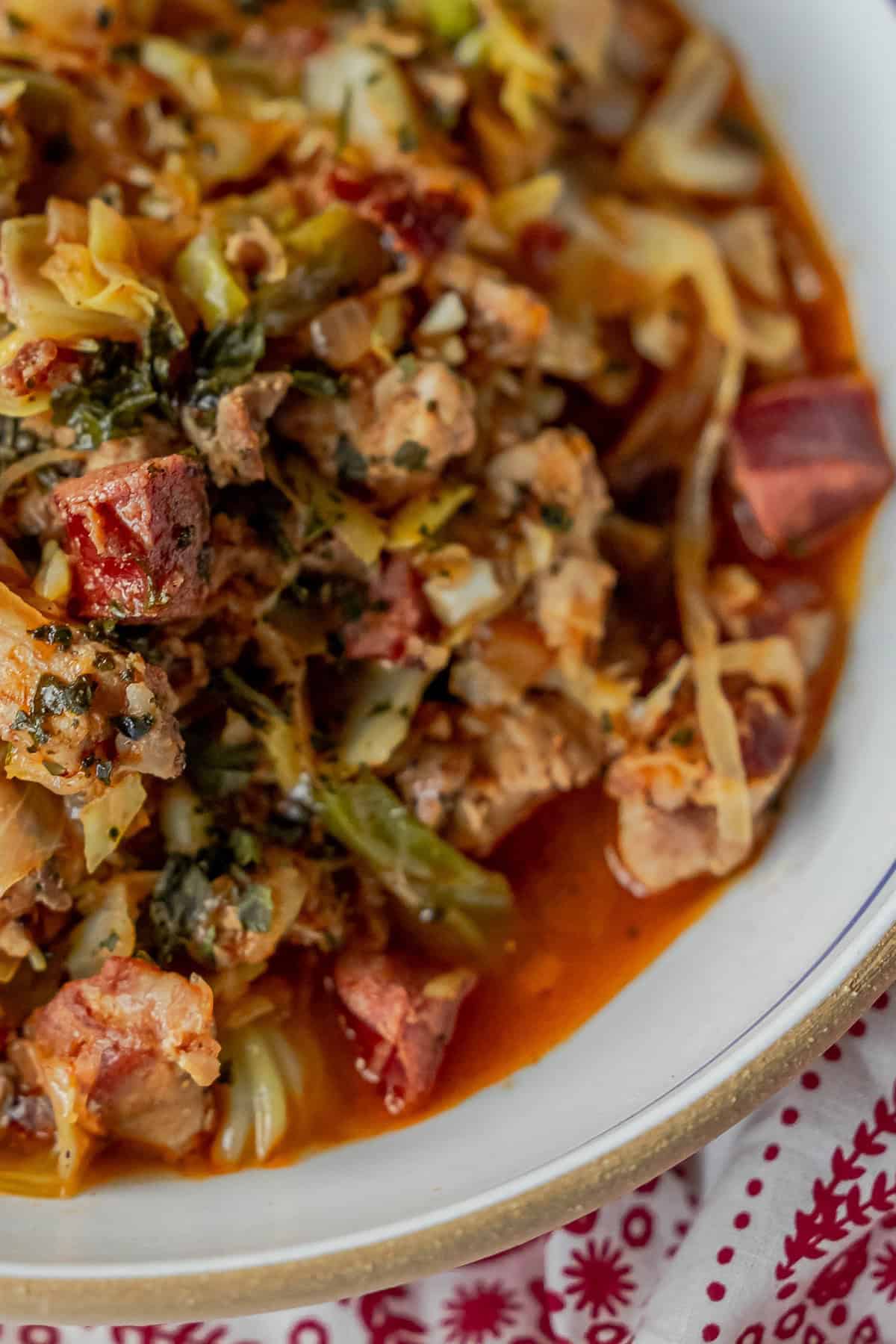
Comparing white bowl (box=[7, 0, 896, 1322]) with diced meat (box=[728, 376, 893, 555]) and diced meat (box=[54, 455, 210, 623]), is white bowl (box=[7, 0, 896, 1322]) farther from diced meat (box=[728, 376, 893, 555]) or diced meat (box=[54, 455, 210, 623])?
diced meat (box=[54, 455, 210, 623])

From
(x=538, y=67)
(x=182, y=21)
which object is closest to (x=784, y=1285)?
(x=538, y=67)

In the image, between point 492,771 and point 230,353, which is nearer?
point 230,353

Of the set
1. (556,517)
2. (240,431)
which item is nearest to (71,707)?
(240,431)

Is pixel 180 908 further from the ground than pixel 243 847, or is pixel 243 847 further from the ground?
pixel 243 847

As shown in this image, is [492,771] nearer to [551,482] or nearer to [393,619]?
[393,619]

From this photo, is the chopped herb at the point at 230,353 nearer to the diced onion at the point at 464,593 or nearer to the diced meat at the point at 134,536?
the diced meat at the point at 134,536

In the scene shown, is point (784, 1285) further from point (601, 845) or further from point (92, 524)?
point (92, 524)
